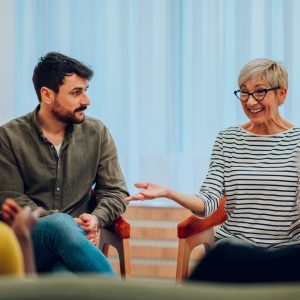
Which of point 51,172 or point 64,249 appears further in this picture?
point 51,172

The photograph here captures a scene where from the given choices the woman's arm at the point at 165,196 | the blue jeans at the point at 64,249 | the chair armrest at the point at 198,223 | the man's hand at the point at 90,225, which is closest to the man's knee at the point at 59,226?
the blue jeans at the point at 64,249

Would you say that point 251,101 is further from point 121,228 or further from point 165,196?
point 121,228

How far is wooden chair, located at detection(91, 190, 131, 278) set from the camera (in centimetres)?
306

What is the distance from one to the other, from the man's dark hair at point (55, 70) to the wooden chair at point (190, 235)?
2.81 feet

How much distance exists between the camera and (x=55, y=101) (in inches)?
125

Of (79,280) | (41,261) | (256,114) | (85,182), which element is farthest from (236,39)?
(79,280)

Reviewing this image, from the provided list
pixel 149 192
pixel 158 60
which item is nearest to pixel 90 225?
pixel 149 192

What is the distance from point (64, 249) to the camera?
2.64 metres

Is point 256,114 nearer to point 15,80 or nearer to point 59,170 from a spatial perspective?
point 59,170

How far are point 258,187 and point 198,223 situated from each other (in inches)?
14.2

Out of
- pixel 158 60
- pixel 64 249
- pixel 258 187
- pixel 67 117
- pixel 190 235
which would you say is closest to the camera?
pixel 64 249

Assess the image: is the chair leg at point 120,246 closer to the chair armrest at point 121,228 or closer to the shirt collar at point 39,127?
the chair armrest at point 121,228

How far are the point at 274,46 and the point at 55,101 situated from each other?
4.38ft

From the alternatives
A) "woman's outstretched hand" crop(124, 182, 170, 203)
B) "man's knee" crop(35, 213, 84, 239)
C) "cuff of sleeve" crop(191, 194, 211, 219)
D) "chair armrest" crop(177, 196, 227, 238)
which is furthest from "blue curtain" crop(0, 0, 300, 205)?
"man's knee" crop(35, 213, 84, 239)
